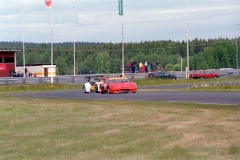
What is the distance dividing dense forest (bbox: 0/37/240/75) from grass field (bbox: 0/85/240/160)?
293 feet

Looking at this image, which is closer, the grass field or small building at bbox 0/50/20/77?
the grass field

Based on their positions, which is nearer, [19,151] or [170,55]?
[19,151]

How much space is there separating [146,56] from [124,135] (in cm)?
13113

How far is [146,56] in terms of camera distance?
→ 146 metres

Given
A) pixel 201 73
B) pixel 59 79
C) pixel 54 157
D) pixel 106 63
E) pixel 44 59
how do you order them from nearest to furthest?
pixel 54 157 → pixel 59 79 → pixel 201 73 → pixel 106 63 → pixel 44 59

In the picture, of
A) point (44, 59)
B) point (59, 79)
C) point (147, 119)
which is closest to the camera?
point (147, 119)

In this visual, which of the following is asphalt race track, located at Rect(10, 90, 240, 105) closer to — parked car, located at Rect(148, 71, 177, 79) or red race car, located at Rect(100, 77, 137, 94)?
red race car, located at Rect(100, 77, 137, 94)

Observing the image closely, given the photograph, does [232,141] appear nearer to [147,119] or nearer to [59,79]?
[147,119]

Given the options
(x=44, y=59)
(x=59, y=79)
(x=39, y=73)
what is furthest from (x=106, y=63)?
(x=59, y=79)

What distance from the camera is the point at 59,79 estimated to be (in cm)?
7212

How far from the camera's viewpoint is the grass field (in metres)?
12.8

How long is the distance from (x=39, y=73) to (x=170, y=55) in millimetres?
67258

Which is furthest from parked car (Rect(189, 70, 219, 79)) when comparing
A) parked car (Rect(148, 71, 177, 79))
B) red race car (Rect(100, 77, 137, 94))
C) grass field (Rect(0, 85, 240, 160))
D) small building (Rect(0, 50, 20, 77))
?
grass field (Rect(0, 85, 240, 160))

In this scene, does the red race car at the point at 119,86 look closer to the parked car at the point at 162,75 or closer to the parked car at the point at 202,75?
the parked car at the point at 162,75
